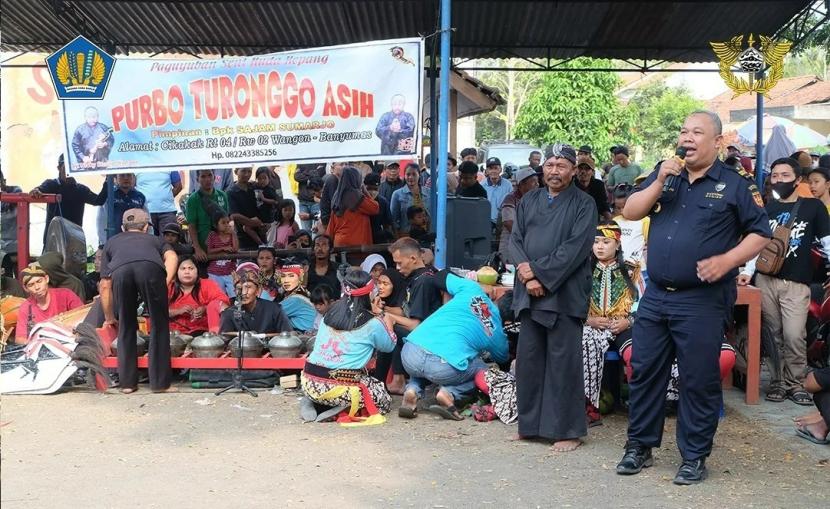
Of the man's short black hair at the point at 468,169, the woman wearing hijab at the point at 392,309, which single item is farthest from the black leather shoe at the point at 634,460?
the man's short black hair at the point at 468,169

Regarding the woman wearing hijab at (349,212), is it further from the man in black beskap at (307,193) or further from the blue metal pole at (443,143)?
the man in black beskap at (307,193)

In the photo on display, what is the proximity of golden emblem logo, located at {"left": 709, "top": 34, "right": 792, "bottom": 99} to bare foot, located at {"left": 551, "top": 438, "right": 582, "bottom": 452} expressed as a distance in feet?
24.9

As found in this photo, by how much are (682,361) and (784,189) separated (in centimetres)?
257

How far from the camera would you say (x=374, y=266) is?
8.53 meters

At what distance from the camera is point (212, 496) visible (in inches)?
211

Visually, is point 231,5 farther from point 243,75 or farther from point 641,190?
point 641,190

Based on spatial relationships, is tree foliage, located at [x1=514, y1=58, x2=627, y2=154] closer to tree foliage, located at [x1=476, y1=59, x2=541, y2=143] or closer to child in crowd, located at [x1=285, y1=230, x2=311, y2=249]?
tree foliage, located at [x1=476, y1=59, x2=541, y2=143]

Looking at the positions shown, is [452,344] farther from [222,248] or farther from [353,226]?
[222,248]

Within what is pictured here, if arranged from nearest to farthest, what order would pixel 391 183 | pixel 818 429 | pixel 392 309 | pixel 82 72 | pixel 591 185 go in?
pixel 818 429 < pixel 392 309 < pixel 82 72 < pixel 591 185 < pixel 391 183

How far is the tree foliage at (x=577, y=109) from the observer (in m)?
31.3

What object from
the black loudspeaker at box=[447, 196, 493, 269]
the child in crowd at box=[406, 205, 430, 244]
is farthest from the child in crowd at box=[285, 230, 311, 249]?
the black loudspeaker at box=[447, 196, 493, 269]

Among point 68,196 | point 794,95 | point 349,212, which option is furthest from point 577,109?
point 349,212

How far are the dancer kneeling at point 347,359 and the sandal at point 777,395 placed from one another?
3105mm

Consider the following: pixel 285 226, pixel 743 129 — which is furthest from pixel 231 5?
pixel 743 129
